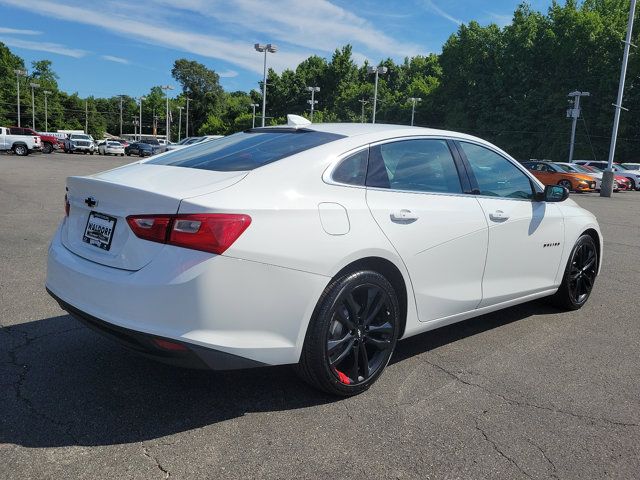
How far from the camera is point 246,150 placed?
3.62m

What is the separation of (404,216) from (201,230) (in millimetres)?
1303

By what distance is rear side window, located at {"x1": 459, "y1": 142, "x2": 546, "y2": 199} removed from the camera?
4.18m

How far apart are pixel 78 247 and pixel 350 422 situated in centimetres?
178

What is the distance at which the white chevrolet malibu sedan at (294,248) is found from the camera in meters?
Answer: 2.71

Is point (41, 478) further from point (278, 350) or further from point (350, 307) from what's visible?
point (350, 307)

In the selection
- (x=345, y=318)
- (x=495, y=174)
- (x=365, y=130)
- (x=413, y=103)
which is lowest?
(x=345, y=318)

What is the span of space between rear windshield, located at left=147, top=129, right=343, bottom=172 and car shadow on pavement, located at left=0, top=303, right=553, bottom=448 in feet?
4.25

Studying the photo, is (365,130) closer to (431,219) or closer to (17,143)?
(431,219)

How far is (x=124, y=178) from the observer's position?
316 centimetres

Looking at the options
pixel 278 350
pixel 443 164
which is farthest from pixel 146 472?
pixel 443 164

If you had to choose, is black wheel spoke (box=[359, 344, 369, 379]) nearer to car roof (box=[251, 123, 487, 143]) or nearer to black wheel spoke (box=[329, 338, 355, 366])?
black wheel spoke (box=[329, 338, 355, 366])

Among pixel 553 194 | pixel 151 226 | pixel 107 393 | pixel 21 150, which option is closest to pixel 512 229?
pixel 553 194

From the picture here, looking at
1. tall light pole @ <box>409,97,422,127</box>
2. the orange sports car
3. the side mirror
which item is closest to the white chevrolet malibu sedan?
the side mirror

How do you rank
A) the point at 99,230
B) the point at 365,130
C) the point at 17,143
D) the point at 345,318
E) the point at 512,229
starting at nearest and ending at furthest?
the point at 99,230 → the point at 345,318 → the point at 365,130 → the point at 512,229 → the point at 17,143
